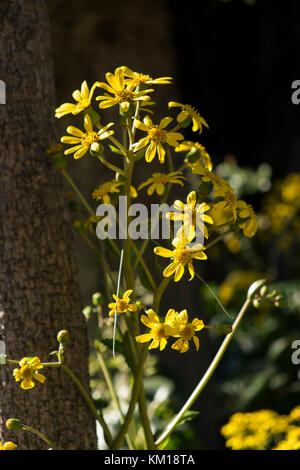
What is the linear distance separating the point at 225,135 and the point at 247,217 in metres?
4.13

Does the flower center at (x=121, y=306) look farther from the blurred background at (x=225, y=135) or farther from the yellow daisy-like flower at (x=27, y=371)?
the blurred background at (x=225, y=135)

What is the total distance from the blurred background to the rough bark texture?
260mm

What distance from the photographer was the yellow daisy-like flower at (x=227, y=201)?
90 centimetres

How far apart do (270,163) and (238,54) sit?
3.07 feet

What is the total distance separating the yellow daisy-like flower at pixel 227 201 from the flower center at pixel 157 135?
118 mm

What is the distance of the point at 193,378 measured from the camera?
234 centimetres

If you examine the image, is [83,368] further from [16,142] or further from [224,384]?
[224,384]

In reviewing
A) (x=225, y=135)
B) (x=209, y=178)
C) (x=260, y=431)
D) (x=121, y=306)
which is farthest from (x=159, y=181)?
(x=225, y=135)

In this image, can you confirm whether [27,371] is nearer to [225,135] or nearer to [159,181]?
[159,181]

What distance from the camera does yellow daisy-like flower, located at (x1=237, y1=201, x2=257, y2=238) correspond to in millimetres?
913

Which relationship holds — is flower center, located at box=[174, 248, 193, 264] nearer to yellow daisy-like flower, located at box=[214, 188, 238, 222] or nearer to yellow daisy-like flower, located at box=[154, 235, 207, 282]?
yellow daisy-like flower, located at box=[154, 235, 207, 282]

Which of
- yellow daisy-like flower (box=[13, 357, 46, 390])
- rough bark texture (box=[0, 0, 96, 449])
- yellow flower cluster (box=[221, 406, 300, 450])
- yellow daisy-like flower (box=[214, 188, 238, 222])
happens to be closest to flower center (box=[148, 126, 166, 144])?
yellow daisy-like flower (box=[214, 188, 238, 222])

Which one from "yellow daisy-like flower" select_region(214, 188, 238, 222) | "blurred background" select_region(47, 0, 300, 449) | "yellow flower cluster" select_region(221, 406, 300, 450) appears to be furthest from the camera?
"blurred background" select_region(47, 0, 300, 449)
